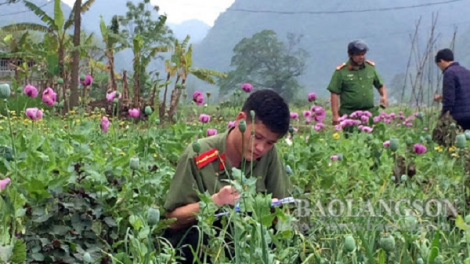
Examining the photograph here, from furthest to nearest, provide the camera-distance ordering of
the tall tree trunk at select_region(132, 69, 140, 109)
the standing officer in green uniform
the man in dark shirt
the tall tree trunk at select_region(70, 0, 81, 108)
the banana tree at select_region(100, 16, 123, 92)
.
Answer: the tall tree trunk at select_region(70, 0, 81, 108)
the tall tree trunk at select_region(132, 69, 140, 109)
the banana tree at select_region(100, 16, 123, 92)
the standing officer in green uniform
the man in dark shirt

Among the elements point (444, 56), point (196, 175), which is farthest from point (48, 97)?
point (444, 56)

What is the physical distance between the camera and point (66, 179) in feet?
6.18

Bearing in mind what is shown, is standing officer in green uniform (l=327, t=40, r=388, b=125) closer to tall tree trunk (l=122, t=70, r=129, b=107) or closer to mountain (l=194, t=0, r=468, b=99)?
tall tree trunk (l=122, t=70, r=129, b=107)

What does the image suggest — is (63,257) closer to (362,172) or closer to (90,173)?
(90,173)

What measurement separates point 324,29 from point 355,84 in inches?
4626

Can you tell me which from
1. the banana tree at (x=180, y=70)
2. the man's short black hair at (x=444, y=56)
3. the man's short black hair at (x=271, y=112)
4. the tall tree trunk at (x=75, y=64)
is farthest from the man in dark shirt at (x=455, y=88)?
the tall tree trunk at (x=75, y=64)

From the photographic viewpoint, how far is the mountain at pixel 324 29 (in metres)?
108

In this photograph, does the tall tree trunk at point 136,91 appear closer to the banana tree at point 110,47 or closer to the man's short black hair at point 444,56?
the banana tree at point 110,47

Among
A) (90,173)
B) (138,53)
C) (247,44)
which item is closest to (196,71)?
(138,53)

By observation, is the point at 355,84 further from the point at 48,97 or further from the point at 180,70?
the point at 180,70

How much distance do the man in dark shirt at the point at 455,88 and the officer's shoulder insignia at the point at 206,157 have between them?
3.10 metres

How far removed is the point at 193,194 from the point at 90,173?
325 mm

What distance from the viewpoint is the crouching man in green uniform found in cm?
186

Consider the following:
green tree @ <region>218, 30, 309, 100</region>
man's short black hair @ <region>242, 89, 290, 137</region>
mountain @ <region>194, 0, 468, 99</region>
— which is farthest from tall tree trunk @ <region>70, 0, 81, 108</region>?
mountain @ <region>194, 0, 468, 99</region>
